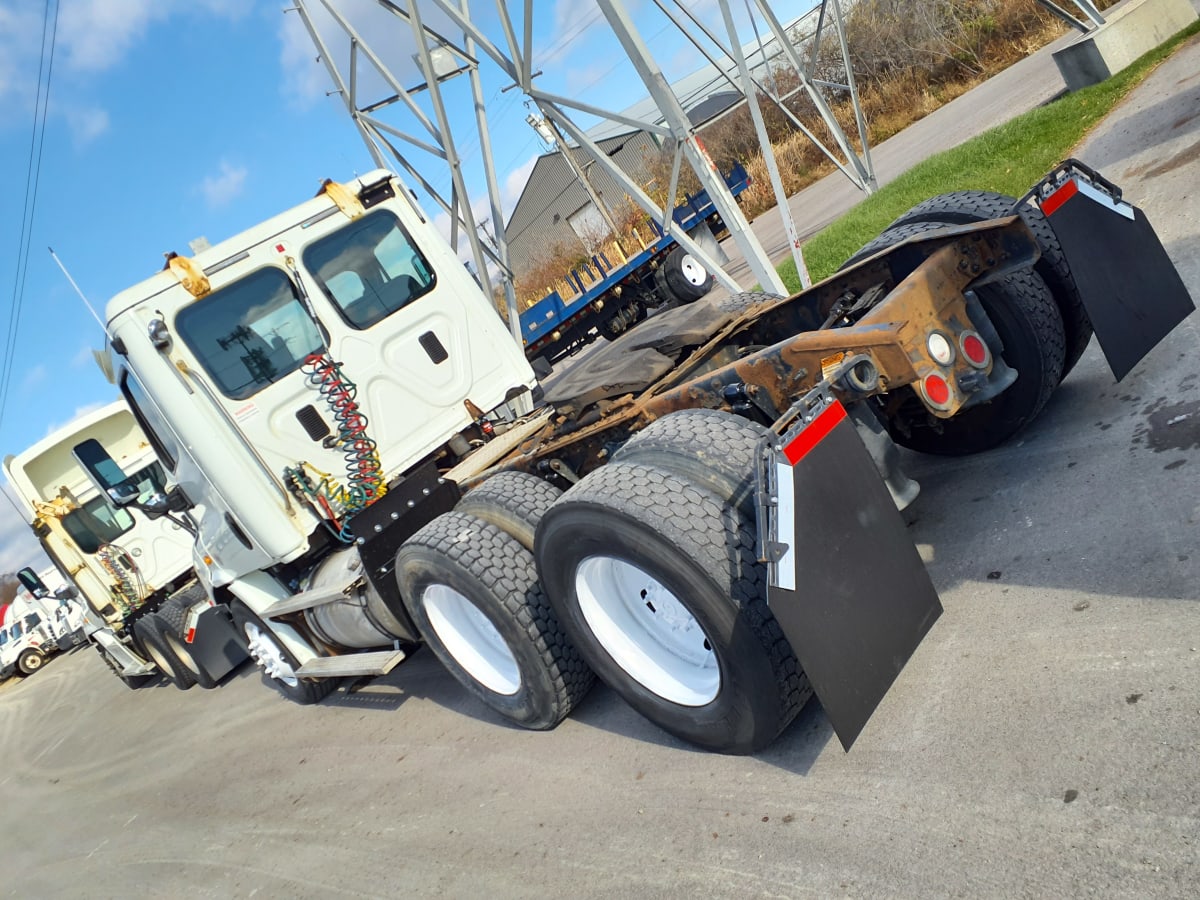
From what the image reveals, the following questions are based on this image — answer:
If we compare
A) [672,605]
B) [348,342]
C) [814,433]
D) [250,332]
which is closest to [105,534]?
[250,332]

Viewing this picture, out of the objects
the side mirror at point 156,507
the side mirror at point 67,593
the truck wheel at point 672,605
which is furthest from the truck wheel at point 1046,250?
the side mirror at point 67,593

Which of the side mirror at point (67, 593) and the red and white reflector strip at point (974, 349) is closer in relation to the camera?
the red and white reflector strip at point (974, 349)

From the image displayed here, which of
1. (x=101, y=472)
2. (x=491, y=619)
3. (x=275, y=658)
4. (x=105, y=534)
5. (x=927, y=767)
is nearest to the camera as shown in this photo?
(x=927, y=767)

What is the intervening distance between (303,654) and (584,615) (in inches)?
131

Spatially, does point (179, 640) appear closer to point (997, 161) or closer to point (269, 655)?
point (269, 655)

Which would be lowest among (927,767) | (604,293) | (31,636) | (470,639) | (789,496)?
(927,767)

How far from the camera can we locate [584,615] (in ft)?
11.7

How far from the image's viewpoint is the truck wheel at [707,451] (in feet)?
10.1

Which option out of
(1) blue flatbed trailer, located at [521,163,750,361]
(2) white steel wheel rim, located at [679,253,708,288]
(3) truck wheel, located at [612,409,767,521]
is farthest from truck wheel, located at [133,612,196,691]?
(2) white steel wheel rim, located at [679,253,708,288]

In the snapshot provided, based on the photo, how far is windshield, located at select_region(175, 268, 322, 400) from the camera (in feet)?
16.8

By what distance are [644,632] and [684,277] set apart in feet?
36.5

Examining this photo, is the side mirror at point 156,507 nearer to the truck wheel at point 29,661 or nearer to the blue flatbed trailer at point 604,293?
the blue flatbed trailer at point 604,293

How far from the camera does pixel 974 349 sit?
3.61 m

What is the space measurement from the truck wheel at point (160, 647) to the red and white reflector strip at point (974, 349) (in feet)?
28.8
